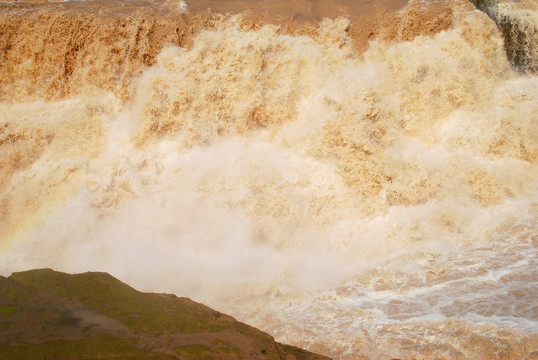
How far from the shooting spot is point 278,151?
7066mm

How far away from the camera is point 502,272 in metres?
5.02

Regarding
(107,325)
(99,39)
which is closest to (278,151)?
(99,39)

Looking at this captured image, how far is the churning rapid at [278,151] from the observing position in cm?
559

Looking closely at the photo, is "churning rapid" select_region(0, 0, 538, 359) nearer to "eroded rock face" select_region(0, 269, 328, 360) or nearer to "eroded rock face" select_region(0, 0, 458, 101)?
"eroded rock face" select_region(0, 0, 458, 101)

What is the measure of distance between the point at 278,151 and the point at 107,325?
4.38 meters

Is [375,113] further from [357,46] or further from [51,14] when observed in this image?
[51,14]

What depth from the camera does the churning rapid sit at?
5.59m

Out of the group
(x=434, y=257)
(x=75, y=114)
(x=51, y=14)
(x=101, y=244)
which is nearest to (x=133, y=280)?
(x=101, y=244)

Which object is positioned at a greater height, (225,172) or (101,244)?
(225,172)

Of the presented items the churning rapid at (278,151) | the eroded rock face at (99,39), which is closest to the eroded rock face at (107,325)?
the churning rapid at (278,151)

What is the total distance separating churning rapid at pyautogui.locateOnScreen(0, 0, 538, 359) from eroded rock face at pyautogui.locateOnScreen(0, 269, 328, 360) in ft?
5.27

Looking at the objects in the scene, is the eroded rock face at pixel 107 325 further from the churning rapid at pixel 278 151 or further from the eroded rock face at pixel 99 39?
the eroded rock face at pixel 99 39

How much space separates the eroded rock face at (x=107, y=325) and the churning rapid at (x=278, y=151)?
1.61m

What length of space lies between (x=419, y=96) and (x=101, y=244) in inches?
206
